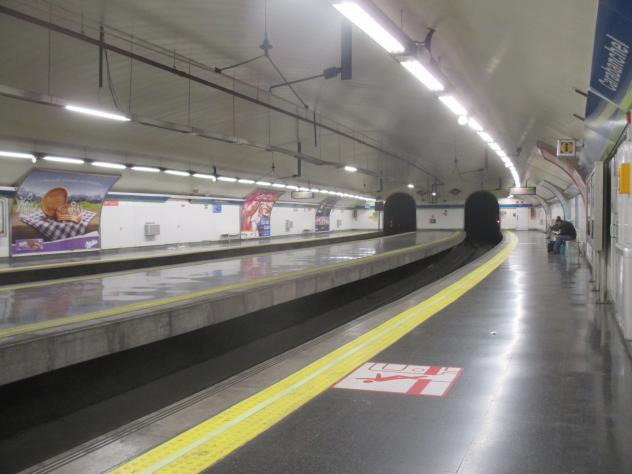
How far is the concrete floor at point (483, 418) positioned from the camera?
2471 millimetres

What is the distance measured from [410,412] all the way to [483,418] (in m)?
0.41

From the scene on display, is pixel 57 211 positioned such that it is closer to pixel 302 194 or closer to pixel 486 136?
pixel 302 194

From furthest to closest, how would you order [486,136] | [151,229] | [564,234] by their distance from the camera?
[151,229], [564,234], [486,136]

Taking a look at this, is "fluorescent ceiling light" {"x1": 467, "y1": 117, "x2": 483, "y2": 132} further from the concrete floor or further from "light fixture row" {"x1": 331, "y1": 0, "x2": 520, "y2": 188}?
the concrete floor

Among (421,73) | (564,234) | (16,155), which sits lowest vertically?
(564,234)

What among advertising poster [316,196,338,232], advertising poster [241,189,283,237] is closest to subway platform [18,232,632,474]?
advertising poster [241,189,283,237]

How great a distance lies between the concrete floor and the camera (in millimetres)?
2471

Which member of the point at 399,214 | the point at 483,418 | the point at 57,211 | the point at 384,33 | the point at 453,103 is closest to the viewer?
the point at 483,418

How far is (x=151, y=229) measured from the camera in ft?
64.7

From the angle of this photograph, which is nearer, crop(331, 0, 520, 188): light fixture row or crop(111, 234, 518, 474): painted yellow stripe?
crop(111, 234, 518, 474): painted yellow stripe

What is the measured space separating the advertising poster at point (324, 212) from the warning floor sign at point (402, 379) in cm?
3006

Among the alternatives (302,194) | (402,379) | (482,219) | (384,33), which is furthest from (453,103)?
(482,219)

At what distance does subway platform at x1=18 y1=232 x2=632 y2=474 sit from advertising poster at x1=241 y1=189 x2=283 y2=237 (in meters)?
21.0

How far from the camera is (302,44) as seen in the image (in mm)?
9781
